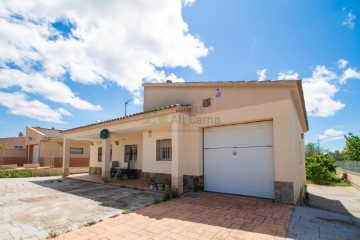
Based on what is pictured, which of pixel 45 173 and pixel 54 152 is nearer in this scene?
pixel 45 173

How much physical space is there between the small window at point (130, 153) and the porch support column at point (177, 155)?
625 cm

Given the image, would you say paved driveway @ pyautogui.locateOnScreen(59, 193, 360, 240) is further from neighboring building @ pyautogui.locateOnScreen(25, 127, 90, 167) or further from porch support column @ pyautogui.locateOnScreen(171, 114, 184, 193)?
neighboring building @ pyautogui.locateOnScreen(25, 127, 90, 167)

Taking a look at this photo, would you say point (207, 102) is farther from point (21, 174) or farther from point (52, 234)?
point (21, 174)

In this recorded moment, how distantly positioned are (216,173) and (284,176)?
2.80 metres

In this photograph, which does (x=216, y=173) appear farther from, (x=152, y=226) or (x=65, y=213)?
(x=65, y=213)

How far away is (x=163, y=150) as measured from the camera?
11461 mm

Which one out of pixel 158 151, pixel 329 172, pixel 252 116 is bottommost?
pixel 329 172

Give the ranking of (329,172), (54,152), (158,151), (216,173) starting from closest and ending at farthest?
(216,173) < (158,151) < (329,172) < (54,152)

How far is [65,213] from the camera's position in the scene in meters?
6.37

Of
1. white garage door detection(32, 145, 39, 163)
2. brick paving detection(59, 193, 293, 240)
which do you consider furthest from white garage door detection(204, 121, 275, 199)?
white garage door detection(32, 145, 39, 163)

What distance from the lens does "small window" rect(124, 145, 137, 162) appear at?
1441 centimetres

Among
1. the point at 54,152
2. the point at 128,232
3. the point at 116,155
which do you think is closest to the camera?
the point at 128,232

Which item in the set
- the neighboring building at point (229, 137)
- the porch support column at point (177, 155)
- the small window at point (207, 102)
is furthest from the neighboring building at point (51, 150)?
the small window at point (207, 102)

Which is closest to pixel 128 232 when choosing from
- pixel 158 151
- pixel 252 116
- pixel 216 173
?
pixel 216 173
